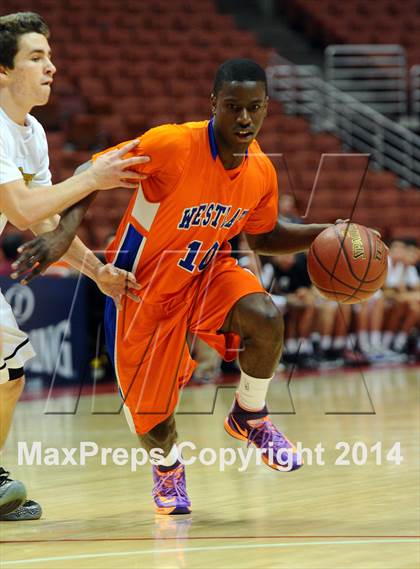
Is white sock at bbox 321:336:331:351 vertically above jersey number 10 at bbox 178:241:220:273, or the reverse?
jersey number 10 at bbox 178:241:220:273

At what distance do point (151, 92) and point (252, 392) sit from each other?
35.8 feet

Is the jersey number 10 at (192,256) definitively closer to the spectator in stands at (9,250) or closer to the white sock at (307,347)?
the spectator in stands at (9,250)

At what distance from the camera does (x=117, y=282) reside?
4.39 m

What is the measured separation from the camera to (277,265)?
11.1 meters

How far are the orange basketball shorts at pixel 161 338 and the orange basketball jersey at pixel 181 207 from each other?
2.6 inches

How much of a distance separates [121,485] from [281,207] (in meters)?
5.88

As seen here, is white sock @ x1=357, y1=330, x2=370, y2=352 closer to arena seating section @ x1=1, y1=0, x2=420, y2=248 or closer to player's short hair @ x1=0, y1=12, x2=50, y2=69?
arena seating section @ x1=1, y1=0, x2=420, y2=248

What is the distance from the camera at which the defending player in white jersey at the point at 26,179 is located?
12.6ft

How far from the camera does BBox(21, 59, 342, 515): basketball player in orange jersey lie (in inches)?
169

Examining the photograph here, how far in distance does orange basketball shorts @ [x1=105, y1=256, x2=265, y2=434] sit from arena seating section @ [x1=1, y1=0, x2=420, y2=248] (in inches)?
276

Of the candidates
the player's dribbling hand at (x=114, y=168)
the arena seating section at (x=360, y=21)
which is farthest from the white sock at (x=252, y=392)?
the arena seating section at (x=360, y=21)

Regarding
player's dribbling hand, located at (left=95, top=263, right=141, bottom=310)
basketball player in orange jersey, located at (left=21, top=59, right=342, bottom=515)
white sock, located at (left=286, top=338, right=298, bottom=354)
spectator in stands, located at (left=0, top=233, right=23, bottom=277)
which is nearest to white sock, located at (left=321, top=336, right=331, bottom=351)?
white sock, located at (left=286, top=338, right=298, bottom=354)

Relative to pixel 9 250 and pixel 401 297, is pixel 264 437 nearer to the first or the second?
pixel 9 250

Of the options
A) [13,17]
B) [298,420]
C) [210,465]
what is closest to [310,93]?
[298,420]
